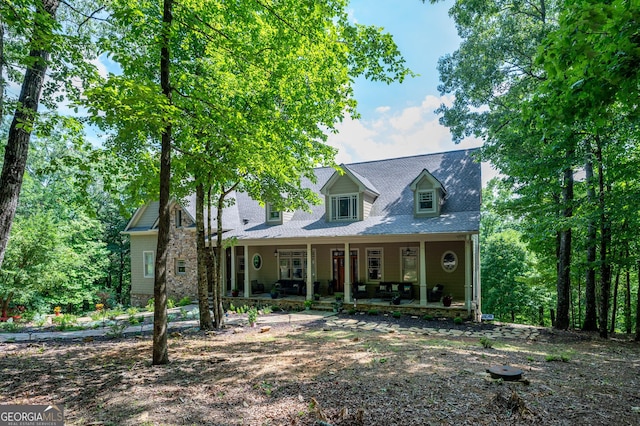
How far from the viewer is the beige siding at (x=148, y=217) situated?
808 inches

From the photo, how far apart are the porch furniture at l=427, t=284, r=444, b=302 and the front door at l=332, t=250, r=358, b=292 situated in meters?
3.72

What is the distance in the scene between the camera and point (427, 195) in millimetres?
15039

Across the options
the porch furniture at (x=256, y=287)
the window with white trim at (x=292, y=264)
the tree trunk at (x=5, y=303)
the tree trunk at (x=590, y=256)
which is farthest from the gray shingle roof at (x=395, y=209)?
the tree trunk at (x=5, y=303)

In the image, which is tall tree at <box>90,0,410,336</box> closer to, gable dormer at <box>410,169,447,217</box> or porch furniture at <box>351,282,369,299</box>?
gable dormer at <box>410,169,447,217</box>

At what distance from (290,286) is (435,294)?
6.98m

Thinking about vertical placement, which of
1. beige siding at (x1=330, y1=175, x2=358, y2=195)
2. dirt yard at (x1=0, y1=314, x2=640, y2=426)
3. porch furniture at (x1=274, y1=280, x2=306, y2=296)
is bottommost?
porch furniture at (x1=274, y1=280, x2=306, y2=296)

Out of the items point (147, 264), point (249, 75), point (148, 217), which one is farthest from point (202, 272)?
point (148, 217)

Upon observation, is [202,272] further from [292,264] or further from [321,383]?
[292,264]

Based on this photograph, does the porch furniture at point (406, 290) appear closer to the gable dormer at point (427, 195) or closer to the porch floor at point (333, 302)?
the porch floor at point (333, 302)

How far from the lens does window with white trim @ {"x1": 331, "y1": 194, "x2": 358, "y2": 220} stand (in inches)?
633

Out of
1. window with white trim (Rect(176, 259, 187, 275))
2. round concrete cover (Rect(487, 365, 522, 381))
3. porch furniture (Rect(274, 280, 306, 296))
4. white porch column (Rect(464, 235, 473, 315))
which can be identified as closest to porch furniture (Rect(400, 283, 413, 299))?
white porch column (Rect(464, 235, 473, 315))

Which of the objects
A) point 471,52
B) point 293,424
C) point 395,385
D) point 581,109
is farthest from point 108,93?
point 471,52

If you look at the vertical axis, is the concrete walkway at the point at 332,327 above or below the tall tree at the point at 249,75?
below

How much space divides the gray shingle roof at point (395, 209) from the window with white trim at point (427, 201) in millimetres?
512
